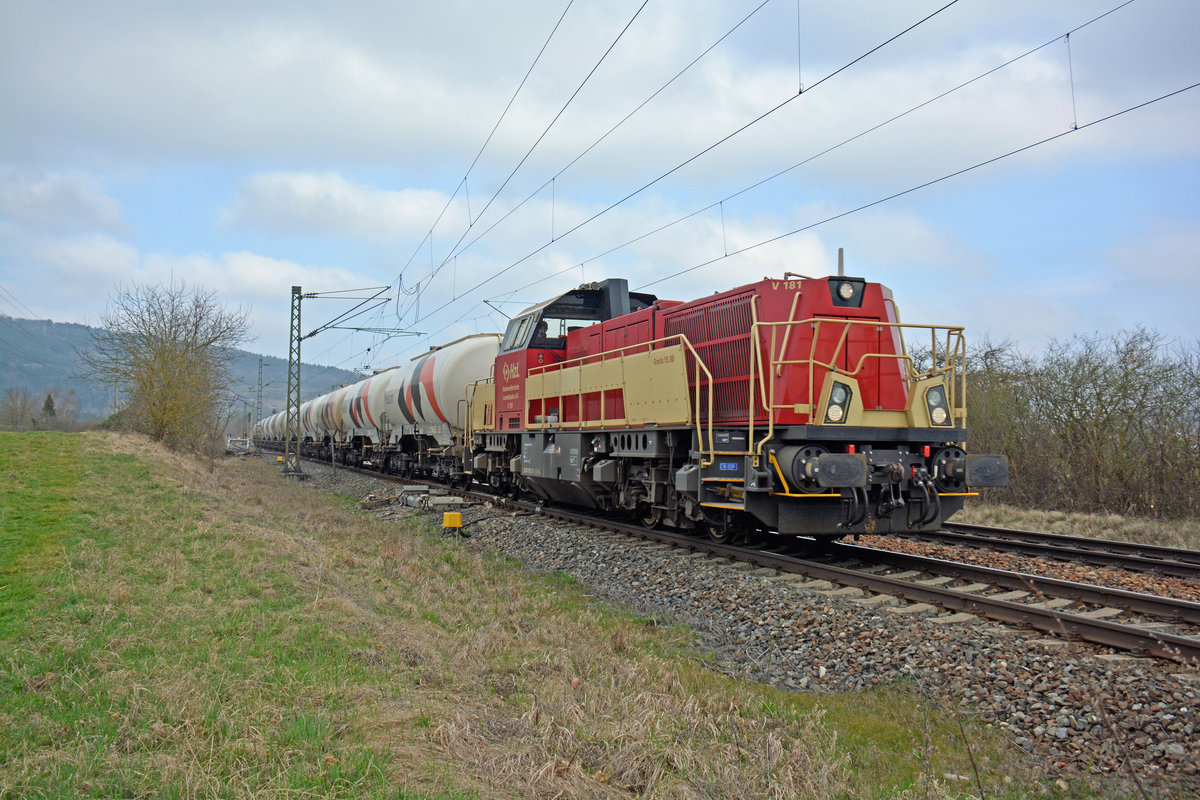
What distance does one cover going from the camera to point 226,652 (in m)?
4.57

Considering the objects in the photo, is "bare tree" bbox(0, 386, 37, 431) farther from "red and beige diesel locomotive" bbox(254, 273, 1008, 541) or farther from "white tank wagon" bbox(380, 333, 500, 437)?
"red and beige diesel locomotive" bbox(254, 273, 1008, 541)

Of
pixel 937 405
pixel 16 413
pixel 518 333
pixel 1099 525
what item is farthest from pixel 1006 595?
pixel 16 413

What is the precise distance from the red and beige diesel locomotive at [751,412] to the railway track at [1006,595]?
18.9 inches

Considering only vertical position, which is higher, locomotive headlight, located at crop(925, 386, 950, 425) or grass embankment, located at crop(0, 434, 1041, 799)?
locomotive headlight, located at crop(925, 386, 950, 425)

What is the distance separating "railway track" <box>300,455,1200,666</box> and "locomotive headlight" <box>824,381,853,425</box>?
158 cm

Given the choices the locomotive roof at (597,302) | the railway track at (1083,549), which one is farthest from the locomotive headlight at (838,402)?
the locomotive roof at (597,302)

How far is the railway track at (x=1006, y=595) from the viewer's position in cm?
532

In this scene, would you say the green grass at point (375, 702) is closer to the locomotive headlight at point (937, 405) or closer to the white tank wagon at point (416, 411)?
the locomotive headlight at point (937, 405)

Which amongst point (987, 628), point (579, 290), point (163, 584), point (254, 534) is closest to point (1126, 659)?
point (987, 628)

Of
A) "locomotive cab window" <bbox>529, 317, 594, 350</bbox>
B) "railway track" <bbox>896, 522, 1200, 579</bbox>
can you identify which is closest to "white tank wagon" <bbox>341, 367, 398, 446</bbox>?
"locomotive cab window" <bbox>529, 317, 594, 350</bbox>

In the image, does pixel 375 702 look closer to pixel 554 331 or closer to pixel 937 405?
pixel 937 405

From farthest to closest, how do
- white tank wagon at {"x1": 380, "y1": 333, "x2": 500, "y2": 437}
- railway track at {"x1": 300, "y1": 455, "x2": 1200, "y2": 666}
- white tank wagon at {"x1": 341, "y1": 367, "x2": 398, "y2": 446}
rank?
white tank wagon at {"x1": 341, "y1": 367, "x2": 398, "y2": 446} < white tank wagon at {"x1": 380, "y1": 333, "x2": 500, "y2": 437} < railway track at {"x1": 300, "y1": 455, "x2": 1200, "y2": 666}

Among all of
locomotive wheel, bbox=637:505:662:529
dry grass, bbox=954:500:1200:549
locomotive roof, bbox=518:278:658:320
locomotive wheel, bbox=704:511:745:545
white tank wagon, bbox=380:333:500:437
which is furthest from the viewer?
white tank wagon, bbox=380:333:500:437

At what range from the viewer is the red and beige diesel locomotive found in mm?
8047
